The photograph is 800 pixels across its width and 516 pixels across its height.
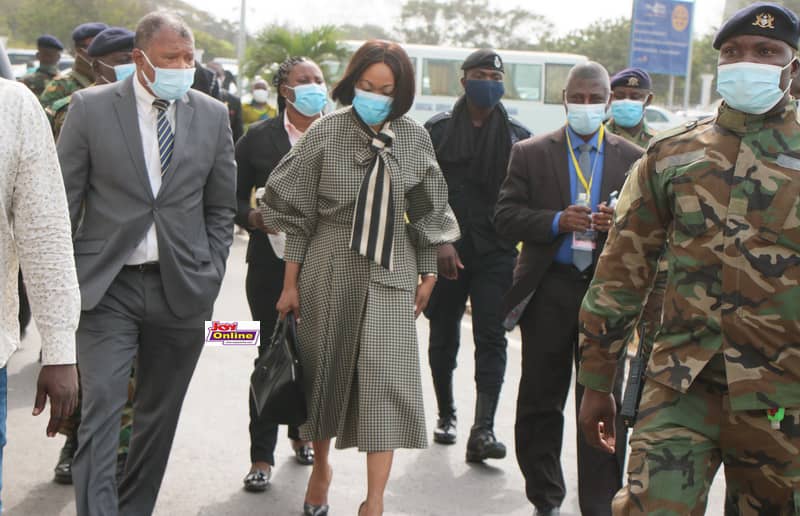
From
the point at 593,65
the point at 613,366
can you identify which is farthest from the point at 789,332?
the point at 593,65

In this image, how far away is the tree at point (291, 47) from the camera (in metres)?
29.1

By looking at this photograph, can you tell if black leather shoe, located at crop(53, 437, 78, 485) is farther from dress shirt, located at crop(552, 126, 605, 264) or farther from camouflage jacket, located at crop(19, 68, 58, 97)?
camouflage jacket, located at crop(19, 68, 58, 97)

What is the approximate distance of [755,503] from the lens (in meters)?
3.44

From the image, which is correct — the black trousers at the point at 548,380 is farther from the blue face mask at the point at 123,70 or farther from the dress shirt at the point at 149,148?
the blue face mask at the point at 123,70

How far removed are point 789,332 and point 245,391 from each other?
4.99 metres

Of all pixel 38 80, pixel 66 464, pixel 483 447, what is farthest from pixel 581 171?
A: pixel 38 80

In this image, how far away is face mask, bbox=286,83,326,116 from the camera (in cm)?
627

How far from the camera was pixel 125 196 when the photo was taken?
4672mm

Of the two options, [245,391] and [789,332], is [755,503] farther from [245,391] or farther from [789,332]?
[245,391]

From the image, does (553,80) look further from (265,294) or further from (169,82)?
(169,82)

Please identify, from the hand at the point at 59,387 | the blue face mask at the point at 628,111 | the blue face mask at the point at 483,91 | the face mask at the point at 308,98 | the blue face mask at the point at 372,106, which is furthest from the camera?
the blue face mask at the point at 628,111

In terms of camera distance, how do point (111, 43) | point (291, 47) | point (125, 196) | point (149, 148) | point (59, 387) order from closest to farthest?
point (59, 387), point (125, 196), point (149, 148), point (111, 43), point (291, 47)

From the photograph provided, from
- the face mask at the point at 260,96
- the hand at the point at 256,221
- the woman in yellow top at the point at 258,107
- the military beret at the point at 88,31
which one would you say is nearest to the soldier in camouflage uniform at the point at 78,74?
the military beret at the point at 88,31

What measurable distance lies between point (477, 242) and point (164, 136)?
2.38 metres
